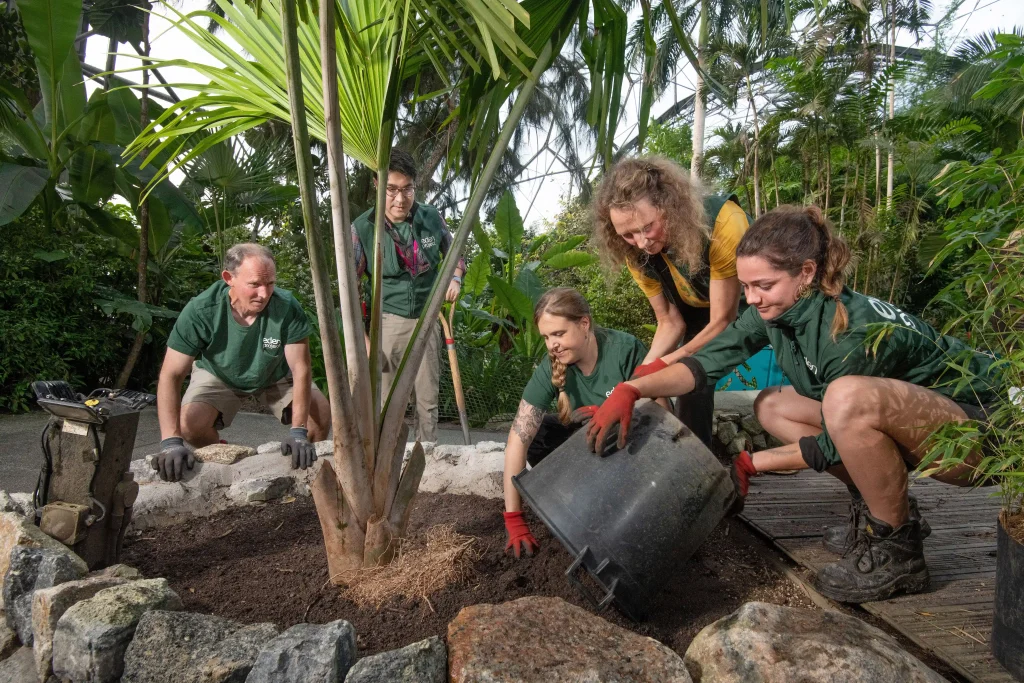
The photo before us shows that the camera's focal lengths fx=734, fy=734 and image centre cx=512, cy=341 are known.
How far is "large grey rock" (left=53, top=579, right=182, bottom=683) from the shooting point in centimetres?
165

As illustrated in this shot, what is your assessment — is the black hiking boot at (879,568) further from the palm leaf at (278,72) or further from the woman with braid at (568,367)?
the palm leaf at (278,72)

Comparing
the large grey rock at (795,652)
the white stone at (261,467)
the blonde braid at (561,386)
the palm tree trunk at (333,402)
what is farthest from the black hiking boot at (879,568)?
the white stone at (261,467)

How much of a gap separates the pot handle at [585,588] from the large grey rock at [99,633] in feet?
3.36

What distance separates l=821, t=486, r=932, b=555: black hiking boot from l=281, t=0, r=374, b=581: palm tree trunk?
158 cm

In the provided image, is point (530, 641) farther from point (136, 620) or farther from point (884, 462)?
point (884, 462)

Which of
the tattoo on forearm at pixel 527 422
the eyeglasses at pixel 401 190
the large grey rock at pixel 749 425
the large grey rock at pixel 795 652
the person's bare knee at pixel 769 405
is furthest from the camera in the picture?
the large grey rock at pixel 749 425

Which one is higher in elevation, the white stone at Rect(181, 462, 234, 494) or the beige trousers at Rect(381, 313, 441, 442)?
the beige trousers at Rect(381, 313, 441, 442)

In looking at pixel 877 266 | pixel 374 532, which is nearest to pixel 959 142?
pixel 877 266

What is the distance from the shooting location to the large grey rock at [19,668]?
1838 millimetres

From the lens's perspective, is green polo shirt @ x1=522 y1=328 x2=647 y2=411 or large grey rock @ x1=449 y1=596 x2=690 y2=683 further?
green polo shirt @ x1=522 y1=328 x2=647 y2=411

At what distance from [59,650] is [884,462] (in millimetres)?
2222

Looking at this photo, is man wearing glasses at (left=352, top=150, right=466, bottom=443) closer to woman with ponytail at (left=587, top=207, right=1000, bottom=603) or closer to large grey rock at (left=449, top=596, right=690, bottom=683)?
woman with ponytail at (left=587, top=207, right=1000, bottom=603)

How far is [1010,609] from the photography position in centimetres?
171

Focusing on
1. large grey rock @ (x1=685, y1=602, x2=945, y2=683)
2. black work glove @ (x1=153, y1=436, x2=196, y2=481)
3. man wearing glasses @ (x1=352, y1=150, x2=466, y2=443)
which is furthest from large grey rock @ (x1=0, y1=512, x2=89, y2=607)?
man wearing glasses @ (x1=352, y1=150, x2=466, y2=443)
